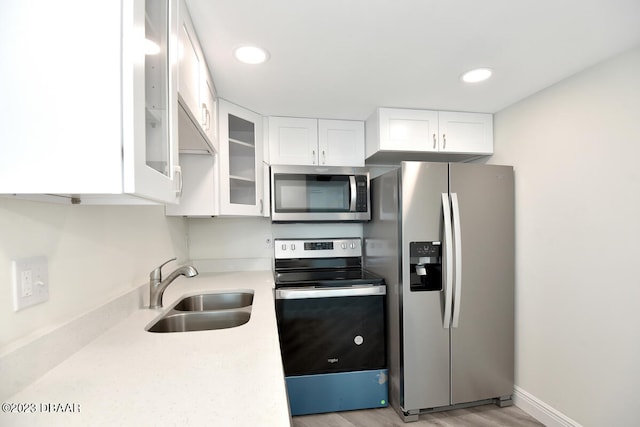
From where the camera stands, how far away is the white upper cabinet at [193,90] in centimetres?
103

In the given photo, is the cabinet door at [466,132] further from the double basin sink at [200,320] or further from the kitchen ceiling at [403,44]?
the double basin sink at [200,320]

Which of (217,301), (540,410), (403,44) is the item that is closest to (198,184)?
(217,301)

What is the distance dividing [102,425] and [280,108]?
6.31 feet

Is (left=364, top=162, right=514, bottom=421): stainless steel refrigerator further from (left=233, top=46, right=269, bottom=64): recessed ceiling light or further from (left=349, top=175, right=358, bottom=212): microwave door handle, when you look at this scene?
(left=233, top=46, right=269, bottom=64): recessed ceiling light

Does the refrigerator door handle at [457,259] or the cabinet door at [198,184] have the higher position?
the cabinet door at [198,184]

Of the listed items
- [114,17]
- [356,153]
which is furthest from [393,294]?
[114,17]

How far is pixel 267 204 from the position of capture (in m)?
2.20

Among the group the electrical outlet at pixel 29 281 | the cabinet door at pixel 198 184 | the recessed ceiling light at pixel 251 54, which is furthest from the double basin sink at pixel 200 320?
the recessed ceiling light at pixel 251 54

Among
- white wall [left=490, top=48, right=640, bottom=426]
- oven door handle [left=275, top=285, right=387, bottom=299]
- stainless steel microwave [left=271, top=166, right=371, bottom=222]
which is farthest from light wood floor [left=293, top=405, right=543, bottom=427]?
stainless steel microwave [left=271, top=166, right=371, bottom=222]

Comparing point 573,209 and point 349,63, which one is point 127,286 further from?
point 573,209

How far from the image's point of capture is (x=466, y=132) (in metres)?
2.20

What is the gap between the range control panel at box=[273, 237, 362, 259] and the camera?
2432 mm

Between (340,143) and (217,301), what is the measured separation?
1469mm

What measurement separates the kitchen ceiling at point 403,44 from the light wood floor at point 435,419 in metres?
2.14
